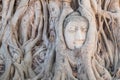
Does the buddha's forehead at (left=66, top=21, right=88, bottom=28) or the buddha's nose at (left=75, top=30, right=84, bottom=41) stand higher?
the buddha's forehead at (left=66, top=21, right=88, bottom=28)

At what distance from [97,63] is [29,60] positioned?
72 centimetres

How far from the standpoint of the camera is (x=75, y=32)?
11.6 ft

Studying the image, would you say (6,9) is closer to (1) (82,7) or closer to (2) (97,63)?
(1) (82,7)

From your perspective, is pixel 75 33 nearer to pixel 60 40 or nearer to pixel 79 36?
pixel 79 36

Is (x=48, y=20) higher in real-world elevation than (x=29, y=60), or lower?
higher

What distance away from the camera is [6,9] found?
3859mm

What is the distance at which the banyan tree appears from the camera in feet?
11.4

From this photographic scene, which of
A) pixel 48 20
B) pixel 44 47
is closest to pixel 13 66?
pixel 44 47

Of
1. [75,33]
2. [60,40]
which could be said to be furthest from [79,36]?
[60,40]

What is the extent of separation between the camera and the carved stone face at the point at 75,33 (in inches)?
139

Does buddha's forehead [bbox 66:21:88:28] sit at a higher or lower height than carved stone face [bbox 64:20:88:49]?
higher

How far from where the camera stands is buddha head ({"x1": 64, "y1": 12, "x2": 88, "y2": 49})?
139 inches

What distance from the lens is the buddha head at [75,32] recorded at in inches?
139

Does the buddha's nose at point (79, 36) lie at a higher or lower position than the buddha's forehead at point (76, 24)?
lower
